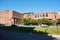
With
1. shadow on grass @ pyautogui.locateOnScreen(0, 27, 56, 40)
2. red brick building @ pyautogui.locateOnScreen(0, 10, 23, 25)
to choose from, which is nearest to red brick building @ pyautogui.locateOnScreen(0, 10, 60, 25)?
red brick building @ pyautogui.locateOnScreen(0, 10, 23, 25)

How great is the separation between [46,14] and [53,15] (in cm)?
442

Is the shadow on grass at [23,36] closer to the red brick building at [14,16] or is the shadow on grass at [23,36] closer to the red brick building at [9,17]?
the red brick building at [14,16]

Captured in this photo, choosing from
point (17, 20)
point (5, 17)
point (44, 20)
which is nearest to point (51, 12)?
point (44, 20)

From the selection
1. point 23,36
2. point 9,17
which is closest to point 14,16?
point 9,17

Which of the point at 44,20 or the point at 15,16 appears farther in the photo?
the point at 15,16

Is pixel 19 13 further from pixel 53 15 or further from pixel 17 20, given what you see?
pixel 53 15

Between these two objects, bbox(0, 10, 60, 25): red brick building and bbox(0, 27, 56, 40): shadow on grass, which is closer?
bbox(0, 27, 56, 40): shadow on grass

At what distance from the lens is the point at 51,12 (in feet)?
303

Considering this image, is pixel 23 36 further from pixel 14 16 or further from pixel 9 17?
pixel 9 17

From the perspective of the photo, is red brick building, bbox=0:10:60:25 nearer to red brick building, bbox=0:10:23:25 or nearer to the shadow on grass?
red brick building, bbox=0:10:23:25

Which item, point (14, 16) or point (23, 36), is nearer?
point (23, 36)

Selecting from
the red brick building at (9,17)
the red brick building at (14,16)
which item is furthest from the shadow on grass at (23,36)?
the red brick building at (9,17)

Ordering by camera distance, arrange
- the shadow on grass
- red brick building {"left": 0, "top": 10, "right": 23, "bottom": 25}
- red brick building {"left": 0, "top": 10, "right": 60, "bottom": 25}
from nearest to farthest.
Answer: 1. the shadow on grass
2. red brick building {"left": 0, "top": 10, "right": 60, "bottom": 25}
3. red brick building {"left": 0, "top": 10, "right": 23, "bottom": 25}

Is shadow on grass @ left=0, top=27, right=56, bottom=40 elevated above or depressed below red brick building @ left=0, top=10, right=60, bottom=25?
below
